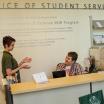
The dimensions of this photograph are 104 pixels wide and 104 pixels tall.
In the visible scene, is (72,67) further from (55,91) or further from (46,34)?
(55,91)

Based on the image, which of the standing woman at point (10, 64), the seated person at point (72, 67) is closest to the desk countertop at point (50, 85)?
the standing woman at point (10, 64)

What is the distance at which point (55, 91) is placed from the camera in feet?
8.62

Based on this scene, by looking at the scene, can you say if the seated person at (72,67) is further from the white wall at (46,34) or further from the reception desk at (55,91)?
the reception desk at (55,91)

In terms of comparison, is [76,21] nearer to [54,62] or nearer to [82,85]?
[54,62]

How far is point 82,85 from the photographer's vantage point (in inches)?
108

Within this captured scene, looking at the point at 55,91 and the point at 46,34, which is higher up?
the point at 46,34

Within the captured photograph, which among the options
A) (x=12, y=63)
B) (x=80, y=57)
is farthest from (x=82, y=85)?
(x=80, y=57)

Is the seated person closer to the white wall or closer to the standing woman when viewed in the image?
the white wall

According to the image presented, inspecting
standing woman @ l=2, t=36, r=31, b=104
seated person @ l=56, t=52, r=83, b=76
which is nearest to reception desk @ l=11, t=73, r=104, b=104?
standing woman @ l=2, t=36, r=31, b=104

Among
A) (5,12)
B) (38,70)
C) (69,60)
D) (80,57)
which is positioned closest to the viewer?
(69,60)

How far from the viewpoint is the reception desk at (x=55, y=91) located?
8.18ft

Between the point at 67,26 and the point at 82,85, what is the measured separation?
2693 mm

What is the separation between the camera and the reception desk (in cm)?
249

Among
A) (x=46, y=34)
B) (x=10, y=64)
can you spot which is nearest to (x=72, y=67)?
(x=10, y=64)
